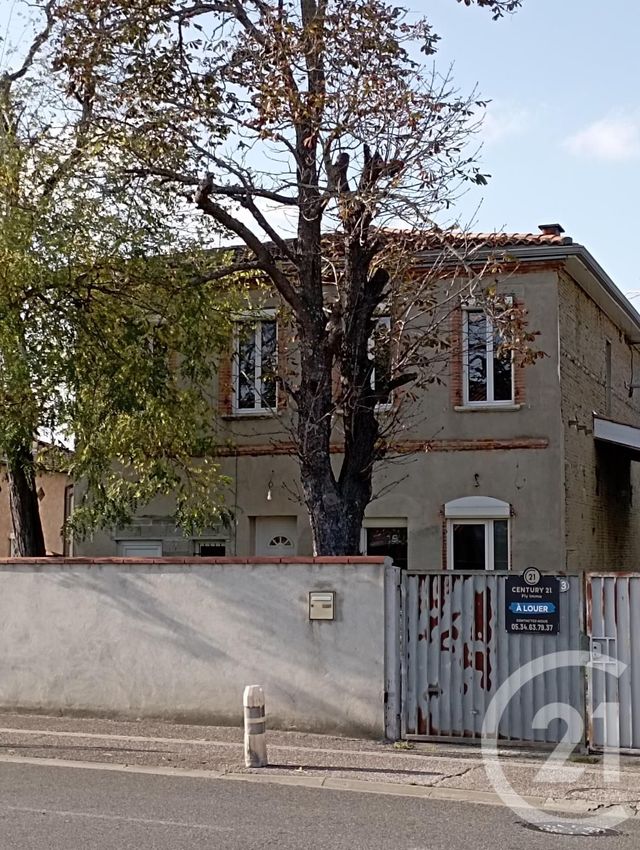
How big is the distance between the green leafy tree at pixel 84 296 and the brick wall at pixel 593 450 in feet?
22.7

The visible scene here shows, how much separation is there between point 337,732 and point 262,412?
878cm

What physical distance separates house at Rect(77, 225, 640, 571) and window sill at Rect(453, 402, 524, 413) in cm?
2

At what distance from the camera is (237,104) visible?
1366 centimetres

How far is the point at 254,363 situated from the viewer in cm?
1923

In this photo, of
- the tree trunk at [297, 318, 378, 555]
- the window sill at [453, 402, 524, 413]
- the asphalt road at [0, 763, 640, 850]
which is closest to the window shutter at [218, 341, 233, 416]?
the window sill at [453, 402, 524, 413]

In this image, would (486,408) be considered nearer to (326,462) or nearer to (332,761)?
(326,462)

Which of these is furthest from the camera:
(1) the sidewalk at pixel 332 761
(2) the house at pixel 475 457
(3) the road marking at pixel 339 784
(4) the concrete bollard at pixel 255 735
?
(2) the house at pixel 475 457

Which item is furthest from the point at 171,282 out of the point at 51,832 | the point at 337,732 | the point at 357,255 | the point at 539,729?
the point at 51,832

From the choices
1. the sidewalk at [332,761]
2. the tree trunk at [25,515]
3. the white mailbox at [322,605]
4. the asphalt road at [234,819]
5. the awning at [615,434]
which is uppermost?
the awning at [615,434]

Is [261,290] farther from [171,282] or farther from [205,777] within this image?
[205,777]

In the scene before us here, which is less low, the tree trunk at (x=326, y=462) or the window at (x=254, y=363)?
the window at (x=254, y=363)

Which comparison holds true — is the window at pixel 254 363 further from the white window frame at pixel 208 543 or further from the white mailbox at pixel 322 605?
the white mailbox at pixel 322 605

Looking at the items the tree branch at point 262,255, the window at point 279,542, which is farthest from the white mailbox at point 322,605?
the window at point 279,542

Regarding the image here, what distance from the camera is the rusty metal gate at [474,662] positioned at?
1154cm
